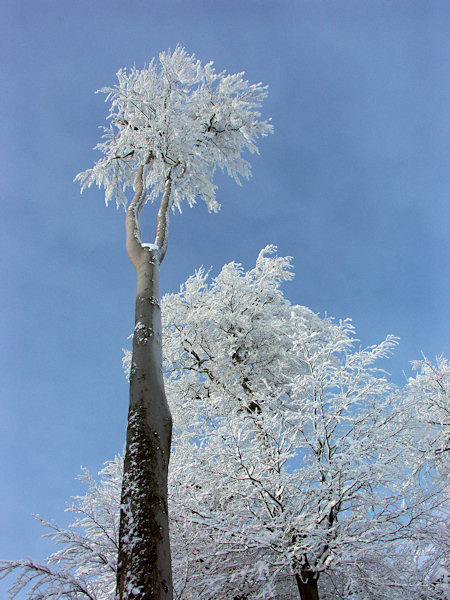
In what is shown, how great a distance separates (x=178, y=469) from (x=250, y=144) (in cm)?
838

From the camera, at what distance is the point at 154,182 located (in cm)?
1022

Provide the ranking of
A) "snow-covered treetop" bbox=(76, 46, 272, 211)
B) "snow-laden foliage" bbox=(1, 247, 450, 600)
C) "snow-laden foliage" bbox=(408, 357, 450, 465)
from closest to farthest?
"snow-laden foliage" bbox=(1, 247, 450, 600)
"snow-covered treetop" bbox=(76, 46, 272, 211)
"snow-laden foliage" bbox=(408, 357, 450, 465)

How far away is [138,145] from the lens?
793 cm

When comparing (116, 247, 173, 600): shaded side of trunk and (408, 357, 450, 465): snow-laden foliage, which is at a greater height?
(408, 357, 450, 465): snow-laden foliage

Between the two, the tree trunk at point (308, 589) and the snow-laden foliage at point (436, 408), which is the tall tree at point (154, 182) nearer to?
the tree trunk at point (308, 589)

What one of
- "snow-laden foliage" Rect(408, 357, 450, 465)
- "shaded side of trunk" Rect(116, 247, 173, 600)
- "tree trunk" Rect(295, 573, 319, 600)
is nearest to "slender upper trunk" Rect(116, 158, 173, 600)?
→ "shaded side of trunk" Rect(116, 247, 173, 600)

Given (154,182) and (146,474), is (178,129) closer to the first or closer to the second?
(154,182)

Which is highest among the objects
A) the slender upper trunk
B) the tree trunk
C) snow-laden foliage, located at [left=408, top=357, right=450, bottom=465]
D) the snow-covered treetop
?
the snow-covered treetop

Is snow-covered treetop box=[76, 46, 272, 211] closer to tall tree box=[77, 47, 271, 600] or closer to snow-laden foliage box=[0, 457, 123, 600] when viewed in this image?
tall tree box=[77, 47, 271, 600]

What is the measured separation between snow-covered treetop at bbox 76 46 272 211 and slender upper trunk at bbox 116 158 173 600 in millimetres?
4496

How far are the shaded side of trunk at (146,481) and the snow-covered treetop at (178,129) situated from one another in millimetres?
5014

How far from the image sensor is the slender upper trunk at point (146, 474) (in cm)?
261

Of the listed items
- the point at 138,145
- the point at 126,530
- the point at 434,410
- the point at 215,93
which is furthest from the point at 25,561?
the point at 434,410

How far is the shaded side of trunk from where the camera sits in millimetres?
2605
